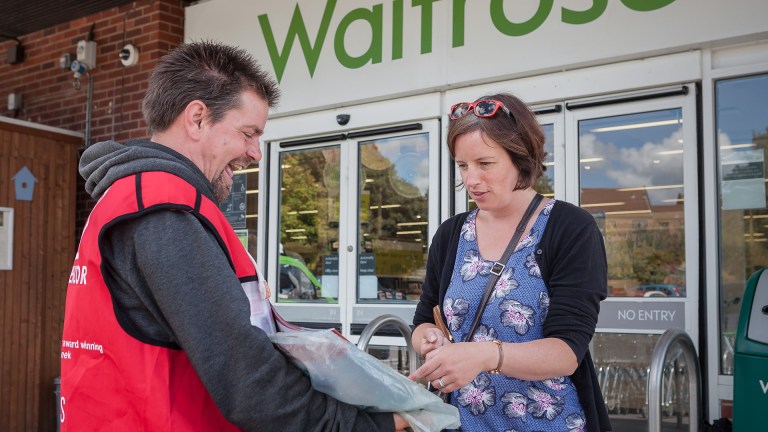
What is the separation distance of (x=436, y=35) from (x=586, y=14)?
3.56 ft

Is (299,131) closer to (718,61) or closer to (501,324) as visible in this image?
(718,61)

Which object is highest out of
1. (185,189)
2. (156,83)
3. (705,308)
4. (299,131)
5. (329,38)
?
(329,38)

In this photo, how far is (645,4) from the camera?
442 cm

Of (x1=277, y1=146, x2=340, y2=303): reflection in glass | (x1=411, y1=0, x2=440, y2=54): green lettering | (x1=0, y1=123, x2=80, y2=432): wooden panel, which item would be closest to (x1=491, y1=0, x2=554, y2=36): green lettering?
(x1=411, y1=0, x2=440, y2=54): green lettering

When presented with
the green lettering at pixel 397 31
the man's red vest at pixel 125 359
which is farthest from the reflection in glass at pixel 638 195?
the man's red vest at pixel 125 359

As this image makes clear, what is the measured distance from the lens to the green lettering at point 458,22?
17.0 feet

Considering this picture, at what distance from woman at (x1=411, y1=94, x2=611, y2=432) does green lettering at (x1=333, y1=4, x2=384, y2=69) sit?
3644 mm

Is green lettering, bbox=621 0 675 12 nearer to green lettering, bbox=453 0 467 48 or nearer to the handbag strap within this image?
green lettering, bbox=453 0 467 48

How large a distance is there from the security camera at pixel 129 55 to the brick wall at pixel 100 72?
0.04 m

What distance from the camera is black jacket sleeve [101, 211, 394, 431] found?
1.30 m

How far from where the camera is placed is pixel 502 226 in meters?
2.02

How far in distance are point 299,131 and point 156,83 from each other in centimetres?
447

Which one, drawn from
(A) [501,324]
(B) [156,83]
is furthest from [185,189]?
(A) [501,324]

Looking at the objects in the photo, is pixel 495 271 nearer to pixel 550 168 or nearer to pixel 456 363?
pixel 456 363
